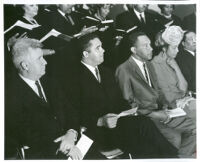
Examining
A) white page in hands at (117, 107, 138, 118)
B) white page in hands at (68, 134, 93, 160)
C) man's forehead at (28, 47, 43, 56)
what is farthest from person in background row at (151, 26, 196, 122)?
man's forehead at (28, 47, 43, 56)

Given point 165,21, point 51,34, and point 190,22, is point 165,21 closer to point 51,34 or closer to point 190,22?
point 190,22

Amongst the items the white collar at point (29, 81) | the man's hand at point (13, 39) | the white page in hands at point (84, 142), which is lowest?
the white page in hands at point (84, 142)

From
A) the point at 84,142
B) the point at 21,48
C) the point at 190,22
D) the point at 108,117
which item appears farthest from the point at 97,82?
the point at 190,22

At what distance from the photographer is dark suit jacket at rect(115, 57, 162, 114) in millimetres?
1430

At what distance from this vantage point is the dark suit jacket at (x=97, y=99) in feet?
4.64

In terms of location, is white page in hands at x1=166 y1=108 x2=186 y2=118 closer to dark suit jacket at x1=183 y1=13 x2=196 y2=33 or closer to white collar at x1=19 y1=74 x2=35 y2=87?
dark suit jacket at x1=183 y1=13 x2=196 y2=33

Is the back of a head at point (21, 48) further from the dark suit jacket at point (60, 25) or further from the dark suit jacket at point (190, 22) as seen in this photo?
the dark suit jacket at point (190, 22)

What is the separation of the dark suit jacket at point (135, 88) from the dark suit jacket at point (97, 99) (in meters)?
0.03

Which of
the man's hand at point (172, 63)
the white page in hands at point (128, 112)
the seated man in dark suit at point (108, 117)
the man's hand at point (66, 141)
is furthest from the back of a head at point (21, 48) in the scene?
the man's hand at point (172, 63)

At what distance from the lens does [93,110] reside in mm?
1419

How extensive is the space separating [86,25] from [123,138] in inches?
22.3

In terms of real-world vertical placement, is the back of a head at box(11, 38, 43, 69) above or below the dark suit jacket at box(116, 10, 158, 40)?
below

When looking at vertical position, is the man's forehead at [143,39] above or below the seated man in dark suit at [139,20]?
below

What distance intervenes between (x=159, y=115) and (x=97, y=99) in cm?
31
